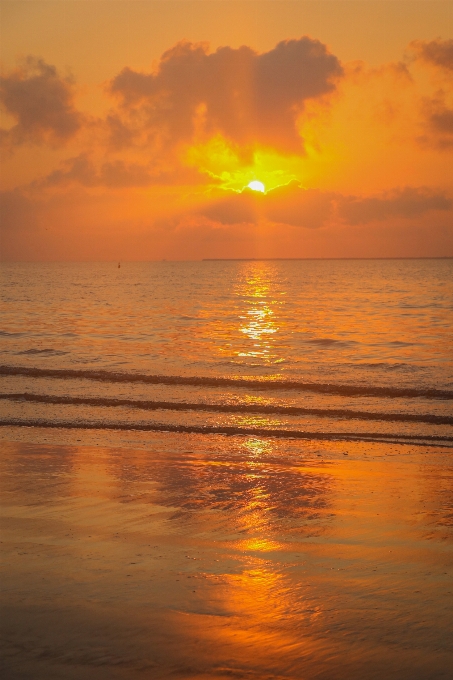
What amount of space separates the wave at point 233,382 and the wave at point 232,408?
261 centimetres

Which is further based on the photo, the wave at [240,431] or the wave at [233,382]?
the wave at [233,382]

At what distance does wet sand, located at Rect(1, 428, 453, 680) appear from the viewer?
184 inches

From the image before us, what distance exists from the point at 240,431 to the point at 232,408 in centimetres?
277

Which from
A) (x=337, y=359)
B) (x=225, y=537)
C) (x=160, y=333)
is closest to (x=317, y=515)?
(x=225, y=537)

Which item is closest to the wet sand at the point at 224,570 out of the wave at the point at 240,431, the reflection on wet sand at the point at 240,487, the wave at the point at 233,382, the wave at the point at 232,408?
the reflection on wet sand at the point at 240,487

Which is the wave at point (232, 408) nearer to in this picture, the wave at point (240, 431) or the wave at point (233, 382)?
the wave at point (240, 431)

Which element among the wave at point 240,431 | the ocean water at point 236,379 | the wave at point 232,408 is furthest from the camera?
the wave at point 232,408

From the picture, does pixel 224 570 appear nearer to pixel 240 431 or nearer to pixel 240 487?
pixel 240 487

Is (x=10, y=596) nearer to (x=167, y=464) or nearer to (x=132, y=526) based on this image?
(x=132, y=526)

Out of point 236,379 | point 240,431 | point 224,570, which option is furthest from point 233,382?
point 224,570

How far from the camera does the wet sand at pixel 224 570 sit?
4676mm

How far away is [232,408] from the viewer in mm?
16328

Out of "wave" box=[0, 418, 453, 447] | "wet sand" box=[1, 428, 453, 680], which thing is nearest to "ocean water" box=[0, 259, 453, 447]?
"wave" box=[0, 418, 453, 447]

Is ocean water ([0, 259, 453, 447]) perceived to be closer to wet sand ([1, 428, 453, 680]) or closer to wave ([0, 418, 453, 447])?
wave ([0, 418, 453, 447])
